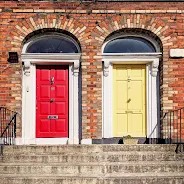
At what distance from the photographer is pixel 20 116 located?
11.3 meters

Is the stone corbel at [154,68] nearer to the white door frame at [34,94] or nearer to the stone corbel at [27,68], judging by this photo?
the white door frame at [34,94]

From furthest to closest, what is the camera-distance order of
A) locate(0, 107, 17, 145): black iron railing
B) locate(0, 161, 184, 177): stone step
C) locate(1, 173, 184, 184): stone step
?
locate(0, 107, 17, 145): black iron railing → locate(0, 161, 184, 177): stone step → locate(1, 173, 184, 184): stone step

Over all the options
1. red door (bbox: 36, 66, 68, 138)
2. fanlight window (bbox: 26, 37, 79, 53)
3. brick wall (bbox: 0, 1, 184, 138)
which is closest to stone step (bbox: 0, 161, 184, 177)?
brick wall (bbox: 0, 1, 184, 138)

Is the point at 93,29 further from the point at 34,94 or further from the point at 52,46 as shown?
the point at 34,94

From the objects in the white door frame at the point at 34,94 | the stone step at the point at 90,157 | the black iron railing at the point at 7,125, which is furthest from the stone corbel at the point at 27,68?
the stone step at the point at 90,157

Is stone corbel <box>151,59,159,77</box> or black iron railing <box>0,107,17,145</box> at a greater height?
stone corbel <box>151,59,159,77</box>

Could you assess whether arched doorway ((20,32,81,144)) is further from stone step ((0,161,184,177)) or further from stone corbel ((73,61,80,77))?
stone step ((0,161,184,177))

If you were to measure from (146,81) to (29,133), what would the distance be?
3417 millimetres

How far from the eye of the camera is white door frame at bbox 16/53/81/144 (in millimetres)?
11633

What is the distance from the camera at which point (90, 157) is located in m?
8.90

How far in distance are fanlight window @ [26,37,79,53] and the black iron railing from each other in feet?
5.88

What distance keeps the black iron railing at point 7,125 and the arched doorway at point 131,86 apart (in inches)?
93.9

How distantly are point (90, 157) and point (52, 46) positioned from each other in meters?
3.99

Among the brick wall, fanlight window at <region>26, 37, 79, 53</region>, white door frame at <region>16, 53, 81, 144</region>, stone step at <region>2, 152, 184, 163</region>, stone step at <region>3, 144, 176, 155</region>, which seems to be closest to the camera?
stone step at <region>2, 152, 184, 163</region>
